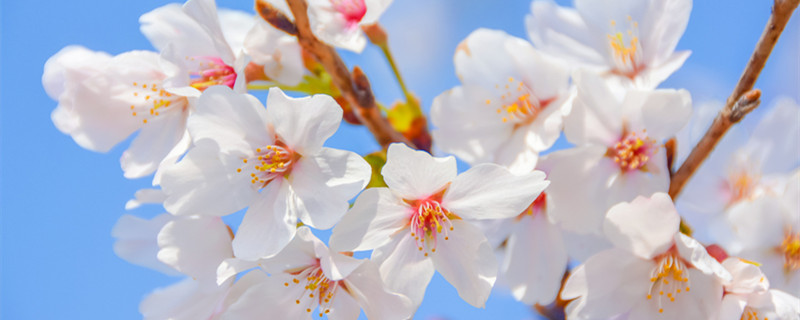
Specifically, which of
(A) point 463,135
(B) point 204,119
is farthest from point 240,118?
(A) point 463,135

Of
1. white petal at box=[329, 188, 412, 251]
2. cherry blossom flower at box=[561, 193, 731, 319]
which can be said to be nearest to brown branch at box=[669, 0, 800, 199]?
cherry blossom flower at box=[561, 193, 731, 319]

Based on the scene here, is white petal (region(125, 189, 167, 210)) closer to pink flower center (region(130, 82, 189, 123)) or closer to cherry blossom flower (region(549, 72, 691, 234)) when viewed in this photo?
pink flower center (region(130, 82, 189, 123))

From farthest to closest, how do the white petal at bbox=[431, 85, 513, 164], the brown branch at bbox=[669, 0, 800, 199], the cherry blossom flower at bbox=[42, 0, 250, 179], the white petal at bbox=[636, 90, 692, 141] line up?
the white petal at bbox=[431, 85, 513, 164], the cherry blossom flower at bbox=[42, 0, 250, 179], the white petal at bbox=[636, 90, 692, 141], the brown branch at bbox=[669, 0, 800, 199]

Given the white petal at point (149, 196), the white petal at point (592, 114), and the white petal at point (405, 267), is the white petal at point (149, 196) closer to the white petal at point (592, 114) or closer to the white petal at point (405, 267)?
the white petal at point (405, 267)

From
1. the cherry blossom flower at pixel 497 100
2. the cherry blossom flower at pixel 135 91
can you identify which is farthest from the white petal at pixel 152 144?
the cherry blossom flower at pixel 497 100

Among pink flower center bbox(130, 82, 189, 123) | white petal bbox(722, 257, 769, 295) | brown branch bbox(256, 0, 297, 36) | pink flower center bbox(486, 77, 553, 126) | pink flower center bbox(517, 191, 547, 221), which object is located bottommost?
pink flower center bbox(517, 191, 547, 221)

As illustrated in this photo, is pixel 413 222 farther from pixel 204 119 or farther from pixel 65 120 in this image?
pixel 65 120

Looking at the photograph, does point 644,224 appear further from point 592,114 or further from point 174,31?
point 174,31

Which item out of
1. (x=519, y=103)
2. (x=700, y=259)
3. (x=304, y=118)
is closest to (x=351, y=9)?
(x=304, y=118)
